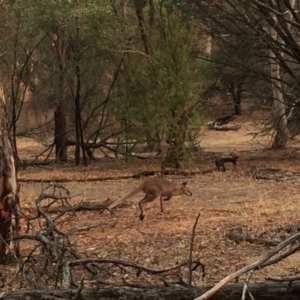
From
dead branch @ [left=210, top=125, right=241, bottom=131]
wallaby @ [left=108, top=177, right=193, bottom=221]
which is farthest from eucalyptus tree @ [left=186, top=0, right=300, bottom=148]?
dead branch @ [left=210, top=125, right=241, bottom=131]

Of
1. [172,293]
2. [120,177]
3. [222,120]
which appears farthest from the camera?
[222,120]

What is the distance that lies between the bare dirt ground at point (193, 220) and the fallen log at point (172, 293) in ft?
7.12

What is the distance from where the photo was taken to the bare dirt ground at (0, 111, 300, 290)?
868 cm

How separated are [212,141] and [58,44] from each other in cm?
1113

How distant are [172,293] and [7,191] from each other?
4294 mm

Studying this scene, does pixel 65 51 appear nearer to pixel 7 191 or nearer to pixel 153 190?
pixel 153 190

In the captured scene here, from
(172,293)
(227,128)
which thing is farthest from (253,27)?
(227,128)

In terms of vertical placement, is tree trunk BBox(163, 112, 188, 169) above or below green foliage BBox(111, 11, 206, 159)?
below

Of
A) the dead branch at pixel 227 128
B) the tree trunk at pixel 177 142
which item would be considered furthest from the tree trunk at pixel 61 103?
the dead branch at pixel 227 128

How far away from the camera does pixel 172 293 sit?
476 cm

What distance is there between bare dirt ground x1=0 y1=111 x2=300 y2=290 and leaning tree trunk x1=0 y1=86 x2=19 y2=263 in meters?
0.95

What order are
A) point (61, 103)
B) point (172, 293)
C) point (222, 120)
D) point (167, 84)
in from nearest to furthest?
1. point (172, 293)
2. point (167, 84)
3. point (61, 103)
4. point (222, 120)

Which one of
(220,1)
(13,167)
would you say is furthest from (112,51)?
→ (13,167)

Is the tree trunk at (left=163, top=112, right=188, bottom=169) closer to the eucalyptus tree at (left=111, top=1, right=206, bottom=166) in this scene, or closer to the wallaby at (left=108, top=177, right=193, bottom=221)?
the eucalyptus tree at (left=111, top=1, right=206, bottom=166)
